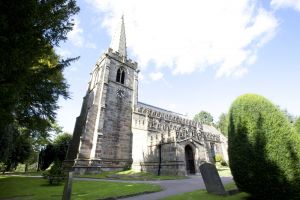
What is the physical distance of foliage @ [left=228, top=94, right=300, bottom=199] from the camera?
24.2 feet

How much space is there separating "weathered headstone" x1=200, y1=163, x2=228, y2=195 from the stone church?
13.1m

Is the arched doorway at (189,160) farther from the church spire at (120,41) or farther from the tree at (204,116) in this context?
the tree at (204,116)

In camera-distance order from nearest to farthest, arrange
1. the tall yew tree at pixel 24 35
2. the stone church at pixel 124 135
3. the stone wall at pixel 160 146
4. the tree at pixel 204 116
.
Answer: the tall yew tree at pixel 24 35
the stone wall at pixel 160 146
the stone church at pixel 124 135
the tree at pixel 204 116

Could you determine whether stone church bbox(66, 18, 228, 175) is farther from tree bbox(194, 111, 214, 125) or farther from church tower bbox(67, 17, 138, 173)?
tree bbox(194, 111, 214, 125)

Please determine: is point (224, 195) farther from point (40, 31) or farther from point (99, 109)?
point (99, 109)

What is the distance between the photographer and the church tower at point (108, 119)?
26.4m

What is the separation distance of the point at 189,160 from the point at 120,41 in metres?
26.7

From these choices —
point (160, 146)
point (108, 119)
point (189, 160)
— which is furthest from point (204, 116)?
point (108, 119)

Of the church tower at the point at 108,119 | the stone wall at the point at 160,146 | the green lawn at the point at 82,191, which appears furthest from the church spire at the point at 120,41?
the green lawn at the point at 82,191

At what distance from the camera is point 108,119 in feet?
97.9

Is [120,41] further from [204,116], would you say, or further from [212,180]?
[204,116]

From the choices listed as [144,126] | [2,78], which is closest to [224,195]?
[2,78]

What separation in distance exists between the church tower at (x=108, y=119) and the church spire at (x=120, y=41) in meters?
0.23

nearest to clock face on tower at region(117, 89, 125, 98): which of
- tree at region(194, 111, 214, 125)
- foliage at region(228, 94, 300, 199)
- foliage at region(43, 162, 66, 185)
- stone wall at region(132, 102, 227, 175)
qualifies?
stone wall at region(132, 102, 227, 175)
